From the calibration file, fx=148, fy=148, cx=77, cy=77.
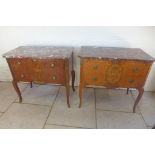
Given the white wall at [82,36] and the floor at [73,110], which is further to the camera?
the white wall at [82,36]

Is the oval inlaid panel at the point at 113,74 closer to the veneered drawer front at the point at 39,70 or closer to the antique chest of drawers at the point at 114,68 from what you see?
the antique chest of drawers at the point at 114,68

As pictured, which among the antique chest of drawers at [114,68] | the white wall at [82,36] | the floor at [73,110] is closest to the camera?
the antique chest of drawers at [114,68]

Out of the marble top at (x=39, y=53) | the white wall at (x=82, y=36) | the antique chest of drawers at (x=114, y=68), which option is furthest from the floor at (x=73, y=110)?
the marble top at (x=39, y=53)

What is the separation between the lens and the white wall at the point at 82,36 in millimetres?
2037

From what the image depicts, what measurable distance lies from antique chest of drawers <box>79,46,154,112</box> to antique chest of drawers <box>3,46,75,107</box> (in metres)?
0.22

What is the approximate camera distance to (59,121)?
1.75 metres

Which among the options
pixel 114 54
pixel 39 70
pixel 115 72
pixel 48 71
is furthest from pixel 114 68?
pixel 39 70

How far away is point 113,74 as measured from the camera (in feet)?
5.45

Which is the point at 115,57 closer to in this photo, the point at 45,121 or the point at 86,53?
the point at 86,53

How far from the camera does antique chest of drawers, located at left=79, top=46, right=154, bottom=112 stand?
1.58 meters

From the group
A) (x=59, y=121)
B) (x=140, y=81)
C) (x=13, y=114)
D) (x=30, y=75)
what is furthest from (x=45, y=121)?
(x=140, y=81)

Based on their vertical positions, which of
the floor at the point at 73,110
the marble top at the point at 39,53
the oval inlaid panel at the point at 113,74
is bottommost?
the floor at the point at 73,110

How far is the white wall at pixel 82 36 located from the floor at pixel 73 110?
567 mm

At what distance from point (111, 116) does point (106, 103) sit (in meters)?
0.26
